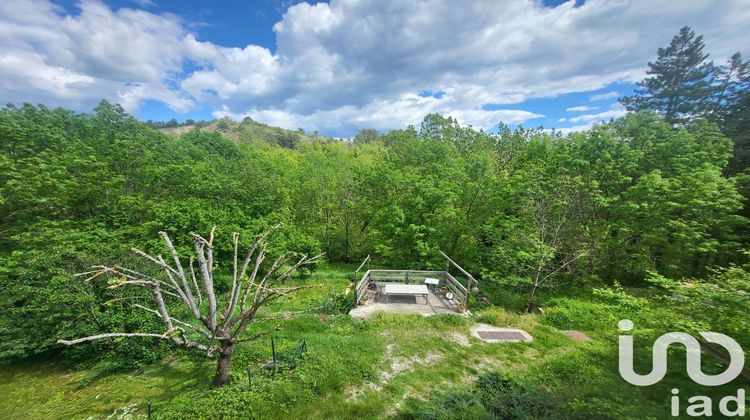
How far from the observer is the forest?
5738mm

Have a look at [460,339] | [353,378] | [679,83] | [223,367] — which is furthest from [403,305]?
[679,83]

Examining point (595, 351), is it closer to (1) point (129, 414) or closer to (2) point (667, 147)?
(1) point (129, 414)

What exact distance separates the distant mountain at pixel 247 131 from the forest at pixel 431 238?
5185 cm

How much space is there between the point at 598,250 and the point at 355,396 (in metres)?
13.6

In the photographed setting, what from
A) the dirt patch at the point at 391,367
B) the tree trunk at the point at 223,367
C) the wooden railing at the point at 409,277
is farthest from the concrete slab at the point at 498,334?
the tree trunk at the point at 223,367

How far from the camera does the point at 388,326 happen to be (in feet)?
29.7

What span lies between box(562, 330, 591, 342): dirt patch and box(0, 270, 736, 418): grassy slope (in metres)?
0.26

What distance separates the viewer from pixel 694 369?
157 inches

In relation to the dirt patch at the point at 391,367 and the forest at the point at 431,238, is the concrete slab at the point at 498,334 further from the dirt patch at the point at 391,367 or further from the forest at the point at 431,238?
the dirt patch at the point at 391,367

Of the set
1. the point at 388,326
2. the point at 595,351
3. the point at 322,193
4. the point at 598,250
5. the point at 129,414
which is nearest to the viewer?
the point at 129,414

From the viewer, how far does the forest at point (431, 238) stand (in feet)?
18.8

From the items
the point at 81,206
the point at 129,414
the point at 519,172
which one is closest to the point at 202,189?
the point at 81,206

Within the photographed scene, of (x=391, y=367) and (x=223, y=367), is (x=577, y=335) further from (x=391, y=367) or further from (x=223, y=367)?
(x=223, y=367)

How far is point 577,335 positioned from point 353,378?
24.6 feet
